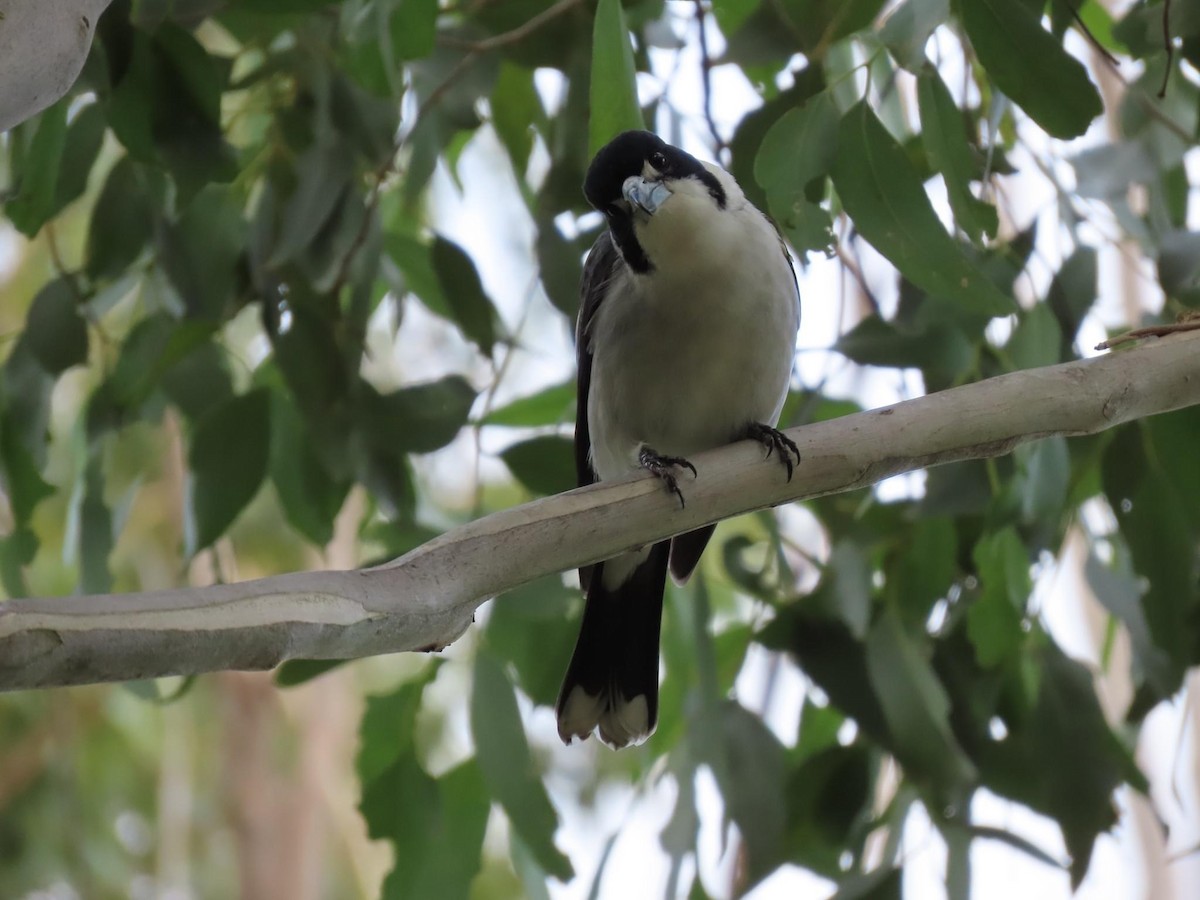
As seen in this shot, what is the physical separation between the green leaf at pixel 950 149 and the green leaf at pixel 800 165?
0.10 metres

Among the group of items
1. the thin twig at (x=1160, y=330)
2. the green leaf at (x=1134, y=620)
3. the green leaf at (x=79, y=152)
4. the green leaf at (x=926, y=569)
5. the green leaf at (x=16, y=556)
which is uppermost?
the green leaf at (x=79, y=152)

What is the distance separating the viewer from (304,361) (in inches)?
70.9

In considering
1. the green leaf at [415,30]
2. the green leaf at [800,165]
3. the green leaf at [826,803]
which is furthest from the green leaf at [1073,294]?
the green leaf at [415,30]

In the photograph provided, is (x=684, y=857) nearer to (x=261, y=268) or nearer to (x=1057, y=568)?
(x=1057, y=568)

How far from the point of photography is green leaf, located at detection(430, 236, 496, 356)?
1904 millimetres

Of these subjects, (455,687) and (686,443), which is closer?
(686,443)

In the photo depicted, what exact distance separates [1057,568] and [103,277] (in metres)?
1.33

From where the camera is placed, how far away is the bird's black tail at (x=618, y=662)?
1.92 meters

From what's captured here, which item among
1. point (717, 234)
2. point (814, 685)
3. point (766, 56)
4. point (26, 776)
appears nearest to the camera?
point (766, 56)

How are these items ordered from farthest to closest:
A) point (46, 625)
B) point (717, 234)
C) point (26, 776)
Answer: point (26, 776) < point (717, 234) < point (46, 625)

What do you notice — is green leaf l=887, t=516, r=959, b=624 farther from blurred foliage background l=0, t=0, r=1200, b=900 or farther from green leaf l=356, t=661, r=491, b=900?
green leaf l=356, t=661, r=491, b=900

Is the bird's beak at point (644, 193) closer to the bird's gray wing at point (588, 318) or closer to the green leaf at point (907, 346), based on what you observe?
the bird's gray wing at point (588, 318)

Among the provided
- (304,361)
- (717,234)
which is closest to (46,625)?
(304,361)

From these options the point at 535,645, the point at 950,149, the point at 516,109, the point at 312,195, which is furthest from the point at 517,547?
the point at 516,109
